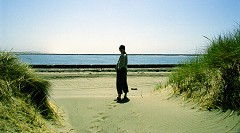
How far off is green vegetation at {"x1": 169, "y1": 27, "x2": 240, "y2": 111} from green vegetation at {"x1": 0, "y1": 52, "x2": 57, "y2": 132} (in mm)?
3308

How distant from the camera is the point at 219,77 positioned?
684cm

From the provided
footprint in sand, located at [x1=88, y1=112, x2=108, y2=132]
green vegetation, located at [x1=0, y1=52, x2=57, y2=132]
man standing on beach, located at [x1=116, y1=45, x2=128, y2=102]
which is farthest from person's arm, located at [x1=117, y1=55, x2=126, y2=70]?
green vegetation, located at [x1=0, y1=52, x2=57, y2=132]

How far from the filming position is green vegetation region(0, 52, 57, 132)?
5.33 m

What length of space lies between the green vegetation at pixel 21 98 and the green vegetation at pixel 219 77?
3.31 m

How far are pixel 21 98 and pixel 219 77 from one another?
4015mm

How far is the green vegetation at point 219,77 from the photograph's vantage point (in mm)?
6465

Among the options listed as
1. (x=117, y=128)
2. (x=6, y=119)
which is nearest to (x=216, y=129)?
(x=117, y=128)

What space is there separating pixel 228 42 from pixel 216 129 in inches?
90.4

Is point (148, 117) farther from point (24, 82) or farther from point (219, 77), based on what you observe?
point (24, 82)

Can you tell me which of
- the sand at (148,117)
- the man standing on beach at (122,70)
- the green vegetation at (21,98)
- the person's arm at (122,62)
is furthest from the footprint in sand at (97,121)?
the person's arm at (122,62)

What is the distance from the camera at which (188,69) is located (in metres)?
8.88

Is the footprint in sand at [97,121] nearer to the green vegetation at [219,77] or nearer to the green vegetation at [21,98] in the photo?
the green vegetation at [21,98]

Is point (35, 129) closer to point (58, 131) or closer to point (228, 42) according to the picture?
point (58, 131)

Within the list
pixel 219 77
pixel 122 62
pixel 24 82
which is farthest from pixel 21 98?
pixel 122 62
